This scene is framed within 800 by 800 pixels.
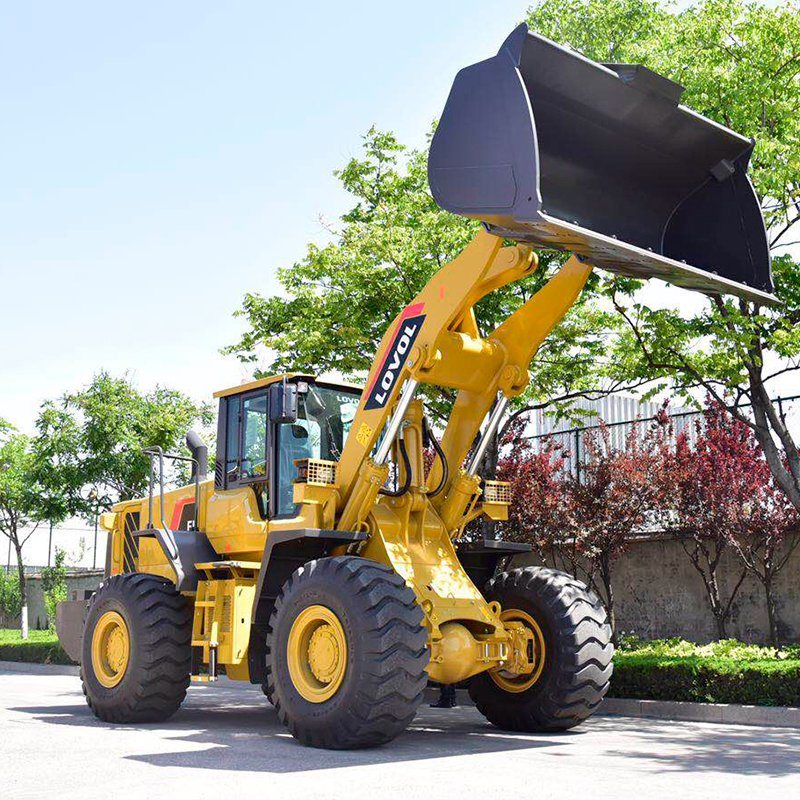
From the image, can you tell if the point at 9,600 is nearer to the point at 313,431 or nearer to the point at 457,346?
the point at 313,431

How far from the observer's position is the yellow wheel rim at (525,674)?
1023cm

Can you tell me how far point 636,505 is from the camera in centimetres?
1817

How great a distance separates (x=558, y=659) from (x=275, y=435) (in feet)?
12.2

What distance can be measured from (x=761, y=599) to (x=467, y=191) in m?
11.2

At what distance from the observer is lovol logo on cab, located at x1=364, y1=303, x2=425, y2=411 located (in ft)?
32.9

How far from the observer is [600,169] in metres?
9.32

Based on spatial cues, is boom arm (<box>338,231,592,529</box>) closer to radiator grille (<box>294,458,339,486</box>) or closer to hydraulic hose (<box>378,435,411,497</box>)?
radiator grille (<box>294,458,339,486</box>)

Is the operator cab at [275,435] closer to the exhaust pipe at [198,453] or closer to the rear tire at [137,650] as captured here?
the exhaust pipe at [198,453]

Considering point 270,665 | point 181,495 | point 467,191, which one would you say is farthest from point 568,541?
point 467,191

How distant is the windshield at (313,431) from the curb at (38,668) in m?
13.1

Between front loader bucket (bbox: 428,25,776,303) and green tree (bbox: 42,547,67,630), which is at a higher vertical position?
front loader bucket (bbox: 428,25,776,303)

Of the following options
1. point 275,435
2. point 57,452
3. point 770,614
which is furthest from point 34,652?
point 770,614

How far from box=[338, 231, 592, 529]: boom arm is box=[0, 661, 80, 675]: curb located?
14.3 m

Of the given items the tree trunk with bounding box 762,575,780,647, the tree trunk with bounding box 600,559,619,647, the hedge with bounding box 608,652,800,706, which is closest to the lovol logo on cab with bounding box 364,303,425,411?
the hedge with bounding box 608,652,800,706
